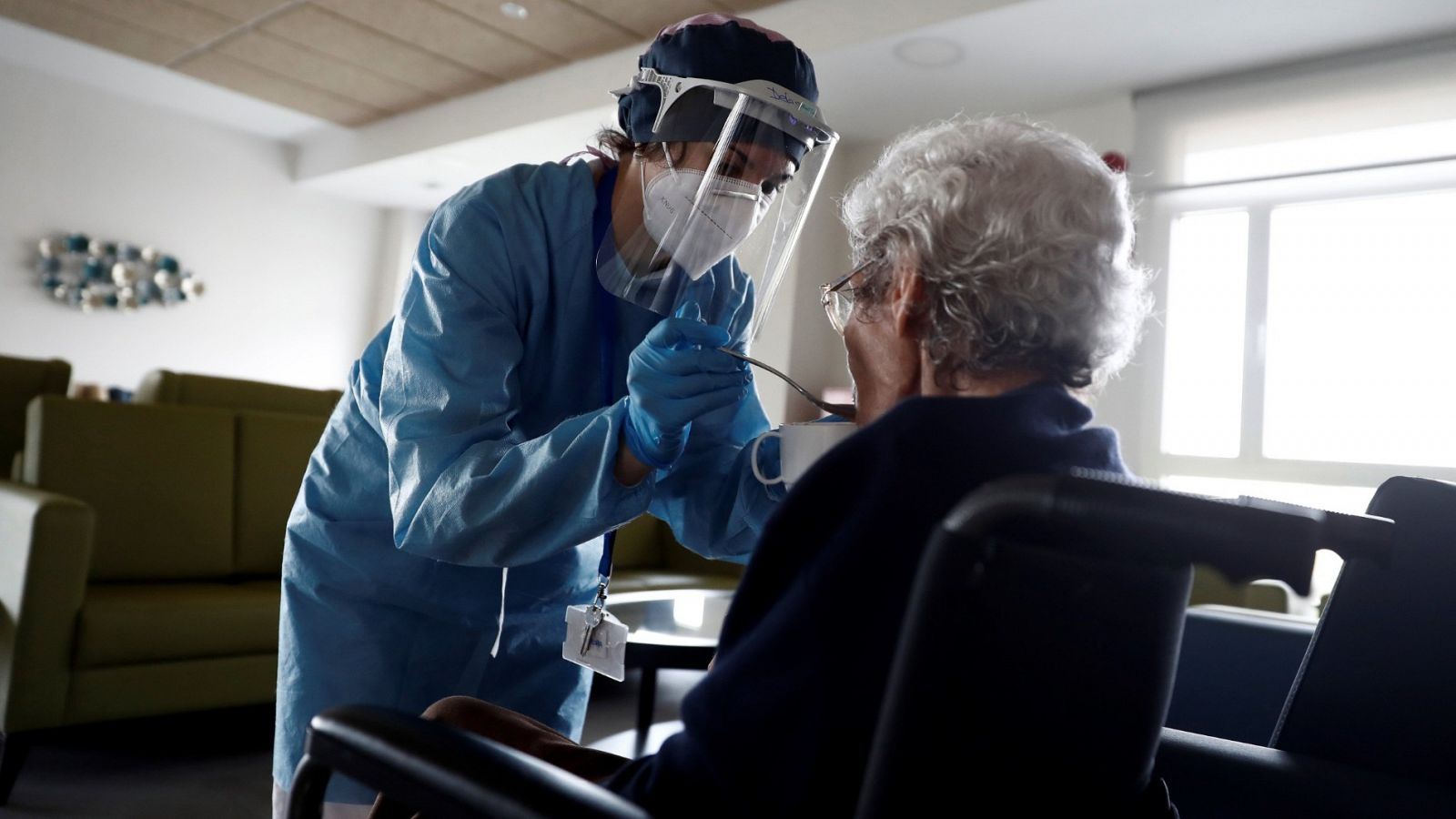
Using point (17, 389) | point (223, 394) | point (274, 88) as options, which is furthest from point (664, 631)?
point (274, 88)

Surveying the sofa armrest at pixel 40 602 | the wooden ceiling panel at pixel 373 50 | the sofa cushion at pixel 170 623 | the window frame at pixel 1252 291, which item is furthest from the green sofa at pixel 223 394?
the window frame at pixel 1252 291

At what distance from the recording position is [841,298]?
0.90 m

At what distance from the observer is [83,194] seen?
6188 mm

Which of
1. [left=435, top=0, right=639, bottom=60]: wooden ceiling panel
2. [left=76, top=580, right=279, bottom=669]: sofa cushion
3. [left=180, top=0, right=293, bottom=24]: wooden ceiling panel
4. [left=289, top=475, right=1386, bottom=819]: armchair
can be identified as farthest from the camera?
[left=180, top=0, right=293, bottom=24]: wooden ceiling panel

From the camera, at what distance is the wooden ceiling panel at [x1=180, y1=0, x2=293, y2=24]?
4.53 metres

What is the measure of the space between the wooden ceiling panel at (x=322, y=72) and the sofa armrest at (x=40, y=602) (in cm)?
353

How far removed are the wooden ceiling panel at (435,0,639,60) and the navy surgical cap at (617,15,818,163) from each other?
345 centimetres

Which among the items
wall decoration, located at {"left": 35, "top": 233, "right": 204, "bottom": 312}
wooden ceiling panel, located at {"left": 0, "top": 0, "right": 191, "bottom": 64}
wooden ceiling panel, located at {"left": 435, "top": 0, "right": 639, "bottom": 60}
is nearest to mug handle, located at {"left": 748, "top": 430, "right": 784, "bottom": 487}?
wooden ceiling panel, located at {"left": 435, "top": 0, "right": 639, "bottom": 60}

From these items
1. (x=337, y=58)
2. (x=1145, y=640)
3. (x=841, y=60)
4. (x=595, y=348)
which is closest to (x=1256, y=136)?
(x=841, y=60)

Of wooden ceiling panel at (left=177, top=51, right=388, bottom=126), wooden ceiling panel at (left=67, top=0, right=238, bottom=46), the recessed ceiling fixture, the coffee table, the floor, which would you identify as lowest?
the floor

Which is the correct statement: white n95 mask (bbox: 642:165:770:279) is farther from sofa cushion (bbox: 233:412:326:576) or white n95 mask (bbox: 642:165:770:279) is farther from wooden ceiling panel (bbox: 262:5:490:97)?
wooden ceiling panel (bbox: 262:5:490:97)

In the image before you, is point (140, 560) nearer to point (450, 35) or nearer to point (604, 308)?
point (604, 308)

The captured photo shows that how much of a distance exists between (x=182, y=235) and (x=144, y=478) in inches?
182

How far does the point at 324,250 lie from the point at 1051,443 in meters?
7.45
